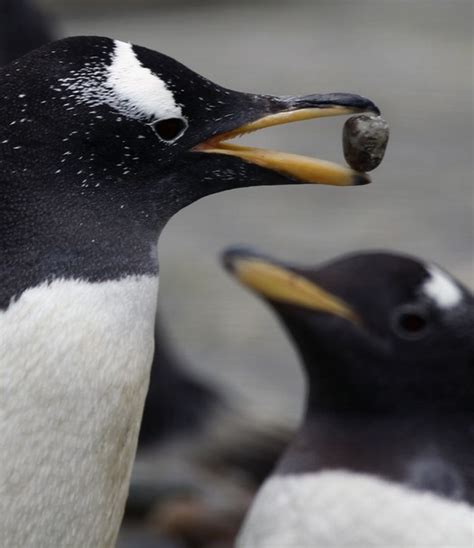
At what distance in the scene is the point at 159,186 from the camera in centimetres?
148

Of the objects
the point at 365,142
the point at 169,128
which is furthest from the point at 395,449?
the point at 169,128

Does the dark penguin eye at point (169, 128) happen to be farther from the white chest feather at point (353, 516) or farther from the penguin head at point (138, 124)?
the white chest feather at point (353, 516)

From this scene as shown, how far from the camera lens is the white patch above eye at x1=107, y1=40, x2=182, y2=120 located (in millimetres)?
1414

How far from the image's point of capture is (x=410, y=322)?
78.8 inches

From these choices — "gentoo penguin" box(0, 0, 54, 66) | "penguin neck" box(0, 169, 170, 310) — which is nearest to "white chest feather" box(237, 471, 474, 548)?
"penguin neck" box(0, 169, 170, 310)

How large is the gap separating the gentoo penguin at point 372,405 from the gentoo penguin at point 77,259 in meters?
0.53

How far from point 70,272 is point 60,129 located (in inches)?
5.6

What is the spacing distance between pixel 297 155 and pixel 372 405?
0.63 m

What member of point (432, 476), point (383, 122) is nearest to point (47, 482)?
point (383, 122)

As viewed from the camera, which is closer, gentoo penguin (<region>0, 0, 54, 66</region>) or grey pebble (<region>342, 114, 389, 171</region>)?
grey pebble (<region>342, 114, 389, 171</region>)

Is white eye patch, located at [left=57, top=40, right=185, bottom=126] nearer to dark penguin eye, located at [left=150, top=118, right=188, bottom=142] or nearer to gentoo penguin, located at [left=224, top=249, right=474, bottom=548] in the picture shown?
dark penguin eye, located at [left=150, top=118, right=188, bottom=142]

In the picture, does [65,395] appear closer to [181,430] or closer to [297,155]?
[297,155]

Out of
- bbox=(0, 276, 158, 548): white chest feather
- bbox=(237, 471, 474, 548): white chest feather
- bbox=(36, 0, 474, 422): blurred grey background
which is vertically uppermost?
bbox=(0, 276, 158, 548): white chest feather

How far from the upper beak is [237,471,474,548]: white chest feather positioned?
9.3 inches
